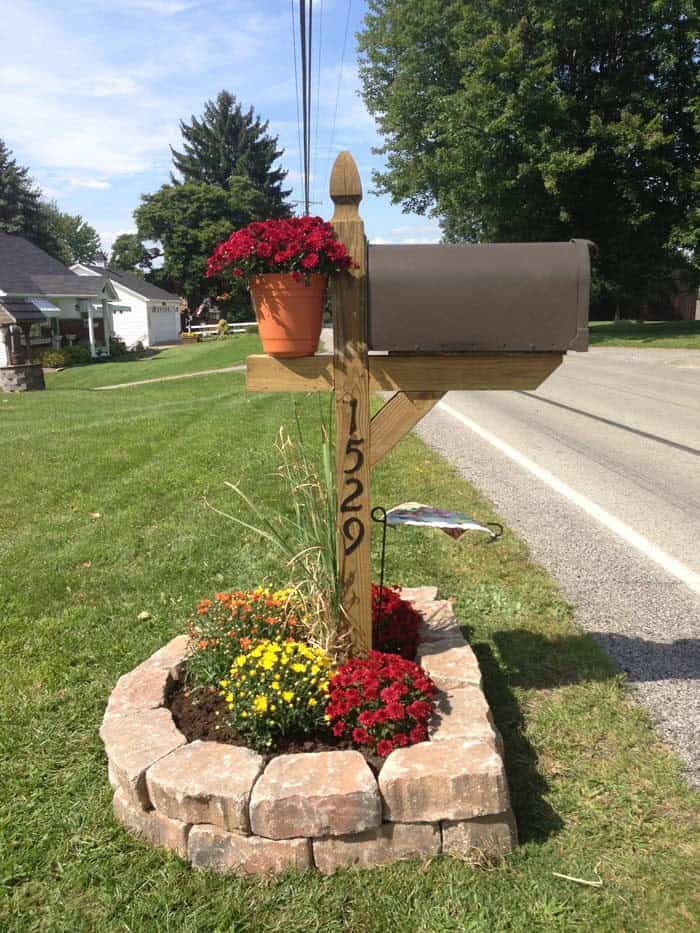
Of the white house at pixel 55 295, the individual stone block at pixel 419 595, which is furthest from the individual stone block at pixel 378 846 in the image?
the white house at pixel 55 295

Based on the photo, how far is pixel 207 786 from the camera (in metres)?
2.46

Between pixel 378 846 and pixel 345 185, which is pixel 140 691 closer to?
pixel 378 846

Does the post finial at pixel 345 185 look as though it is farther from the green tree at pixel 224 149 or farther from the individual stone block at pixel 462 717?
the green tree at pixel 224 149

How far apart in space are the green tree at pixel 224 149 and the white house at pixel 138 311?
2598 centimetres

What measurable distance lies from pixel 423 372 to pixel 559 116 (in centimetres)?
2699

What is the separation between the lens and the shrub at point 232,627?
312 centimetres

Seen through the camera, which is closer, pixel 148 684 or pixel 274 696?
pixel 274 696

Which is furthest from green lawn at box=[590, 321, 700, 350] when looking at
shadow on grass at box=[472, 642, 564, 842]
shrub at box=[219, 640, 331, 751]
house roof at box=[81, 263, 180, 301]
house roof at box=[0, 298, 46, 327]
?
house roof at box=[81, 263, 180, 301]

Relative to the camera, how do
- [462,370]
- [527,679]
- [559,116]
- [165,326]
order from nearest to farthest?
[462,370]
[527,679]
[559,116]
[165,326]

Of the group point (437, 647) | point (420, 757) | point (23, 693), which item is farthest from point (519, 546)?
point (23, 693)

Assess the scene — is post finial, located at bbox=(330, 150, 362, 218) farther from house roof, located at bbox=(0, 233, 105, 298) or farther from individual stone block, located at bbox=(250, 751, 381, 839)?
house roof, located at bbox=(0, 233, 105, 298)

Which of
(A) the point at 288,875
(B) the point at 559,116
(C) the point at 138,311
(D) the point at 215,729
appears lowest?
(A) the point at 288,875

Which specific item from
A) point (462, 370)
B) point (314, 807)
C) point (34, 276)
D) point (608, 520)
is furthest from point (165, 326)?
point (314, 807)

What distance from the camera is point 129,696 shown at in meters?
3.06
